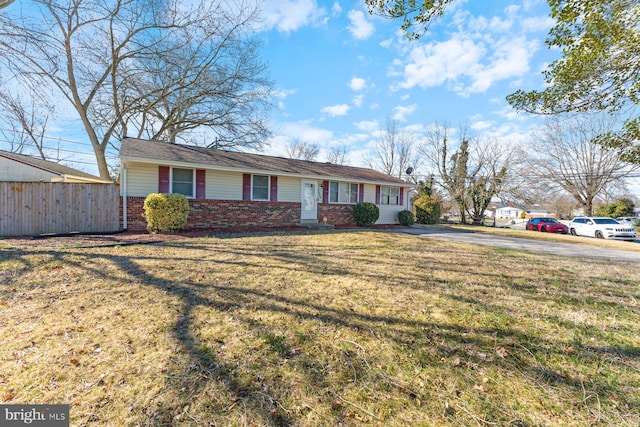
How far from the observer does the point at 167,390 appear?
199cm

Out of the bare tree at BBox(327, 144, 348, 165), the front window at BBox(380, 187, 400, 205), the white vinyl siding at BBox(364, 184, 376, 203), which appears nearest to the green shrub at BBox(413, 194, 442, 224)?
the front window at BBox(380, 187, 400, 205)

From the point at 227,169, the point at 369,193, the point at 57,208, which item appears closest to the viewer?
the point at 57,208

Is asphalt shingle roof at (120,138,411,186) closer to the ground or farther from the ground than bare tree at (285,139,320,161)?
closer to the ground

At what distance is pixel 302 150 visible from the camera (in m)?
38.7

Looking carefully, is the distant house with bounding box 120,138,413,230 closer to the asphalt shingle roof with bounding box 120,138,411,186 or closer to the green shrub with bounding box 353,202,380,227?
the asphalt shingle roof with bounding box 120,138,411,186

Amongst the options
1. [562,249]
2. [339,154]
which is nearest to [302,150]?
[339,154]

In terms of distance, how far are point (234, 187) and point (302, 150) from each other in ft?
91.8

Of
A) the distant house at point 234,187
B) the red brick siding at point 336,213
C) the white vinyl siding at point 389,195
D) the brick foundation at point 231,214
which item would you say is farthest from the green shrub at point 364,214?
the white vinyl siding at point 389,195

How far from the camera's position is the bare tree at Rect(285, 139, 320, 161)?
1521 inches

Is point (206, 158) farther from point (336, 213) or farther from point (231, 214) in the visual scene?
point (336, 213)

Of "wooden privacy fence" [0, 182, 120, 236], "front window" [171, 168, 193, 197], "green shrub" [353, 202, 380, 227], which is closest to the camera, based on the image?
"wooden privacy fence" [0, 182, 120, 236]

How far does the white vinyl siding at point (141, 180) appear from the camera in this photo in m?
9.95

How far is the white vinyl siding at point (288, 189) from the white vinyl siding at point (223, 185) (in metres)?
1.98

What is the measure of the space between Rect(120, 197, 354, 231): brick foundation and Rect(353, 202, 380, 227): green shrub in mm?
1935
